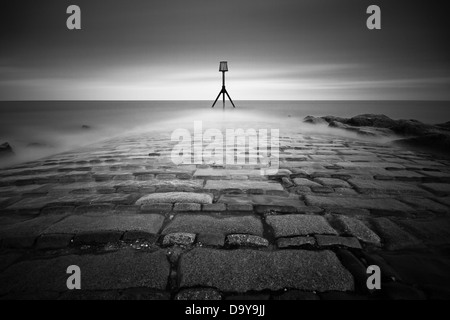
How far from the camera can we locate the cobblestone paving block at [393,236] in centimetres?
187

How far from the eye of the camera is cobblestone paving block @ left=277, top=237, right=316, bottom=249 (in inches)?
74.1

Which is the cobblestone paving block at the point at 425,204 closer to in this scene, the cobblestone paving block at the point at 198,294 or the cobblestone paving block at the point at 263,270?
the cobblestone paving block at the point at 263,270

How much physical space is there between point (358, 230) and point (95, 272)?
7.42ft

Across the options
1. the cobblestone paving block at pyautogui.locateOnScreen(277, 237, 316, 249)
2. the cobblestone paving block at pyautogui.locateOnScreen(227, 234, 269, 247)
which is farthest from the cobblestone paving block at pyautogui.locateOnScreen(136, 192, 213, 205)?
the cobblestone paving block at pyautogui.locateOnScreen(277, 237, 316, 249)

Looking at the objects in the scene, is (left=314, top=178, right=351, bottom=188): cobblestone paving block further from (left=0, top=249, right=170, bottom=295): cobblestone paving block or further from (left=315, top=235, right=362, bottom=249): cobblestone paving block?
(left=0, top=249, right=170, bottom=295): cobblestone paving block

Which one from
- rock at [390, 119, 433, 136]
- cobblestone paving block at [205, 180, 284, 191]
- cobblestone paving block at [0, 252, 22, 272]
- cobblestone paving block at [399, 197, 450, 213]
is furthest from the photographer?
rock at [390, 119, 433, 136]

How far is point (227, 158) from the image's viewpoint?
485 centimetres

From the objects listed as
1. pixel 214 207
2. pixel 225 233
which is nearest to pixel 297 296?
pixel 225 233

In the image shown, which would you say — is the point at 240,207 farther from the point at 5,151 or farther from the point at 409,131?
the point at 5,151

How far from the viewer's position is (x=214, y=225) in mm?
2191

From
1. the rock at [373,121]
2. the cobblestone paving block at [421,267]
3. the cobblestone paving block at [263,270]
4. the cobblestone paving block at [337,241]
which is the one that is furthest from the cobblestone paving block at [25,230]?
the rock at [373,121]

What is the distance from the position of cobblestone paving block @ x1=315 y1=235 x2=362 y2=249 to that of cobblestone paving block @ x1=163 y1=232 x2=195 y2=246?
1123 mm

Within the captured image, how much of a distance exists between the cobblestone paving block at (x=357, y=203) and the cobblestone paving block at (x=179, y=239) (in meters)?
1.50

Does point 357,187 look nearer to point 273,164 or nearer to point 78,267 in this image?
point 273,164
